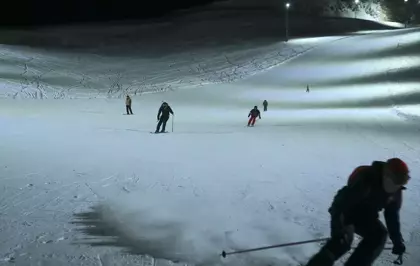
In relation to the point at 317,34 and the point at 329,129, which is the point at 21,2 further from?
the point at 329,129

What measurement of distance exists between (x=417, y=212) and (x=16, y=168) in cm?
785

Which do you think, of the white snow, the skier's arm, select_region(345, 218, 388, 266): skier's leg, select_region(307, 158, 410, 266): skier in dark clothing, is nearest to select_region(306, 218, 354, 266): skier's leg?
select_region(307, 158, 410, 266): skier in dark clothing

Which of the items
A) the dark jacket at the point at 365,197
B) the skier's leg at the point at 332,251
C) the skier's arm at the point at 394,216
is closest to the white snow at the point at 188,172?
the skier's arm at the point at 394,216

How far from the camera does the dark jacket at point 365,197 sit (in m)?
3.60

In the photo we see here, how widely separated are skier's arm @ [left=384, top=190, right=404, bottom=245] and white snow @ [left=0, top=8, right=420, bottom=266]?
103 cm

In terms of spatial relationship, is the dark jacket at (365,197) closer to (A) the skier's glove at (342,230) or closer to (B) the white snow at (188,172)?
(A) the skier's glove at (342,230)

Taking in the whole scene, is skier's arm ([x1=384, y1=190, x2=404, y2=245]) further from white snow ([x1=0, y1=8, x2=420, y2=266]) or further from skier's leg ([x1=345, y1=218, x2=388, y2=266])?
white snow ([x1=0, y1=8, x2=420, y2=266])

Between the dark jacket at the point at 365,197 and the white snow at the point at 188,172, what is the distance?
142 centimetres

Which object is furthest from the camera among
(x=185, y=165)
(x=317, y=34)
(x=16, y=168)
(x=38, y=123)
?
(x=317, y=34)

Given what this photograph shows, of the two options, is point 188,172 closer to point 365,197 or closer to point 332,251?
point 332,251

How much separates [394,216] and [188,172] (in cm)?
635

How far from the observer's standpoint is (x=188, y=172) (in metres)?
10.0

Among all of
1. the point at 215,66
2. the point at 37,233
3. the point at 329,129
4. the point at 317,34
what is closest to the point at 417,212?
the point at 37,233

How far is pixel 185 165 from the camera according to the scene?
35.4 ft
